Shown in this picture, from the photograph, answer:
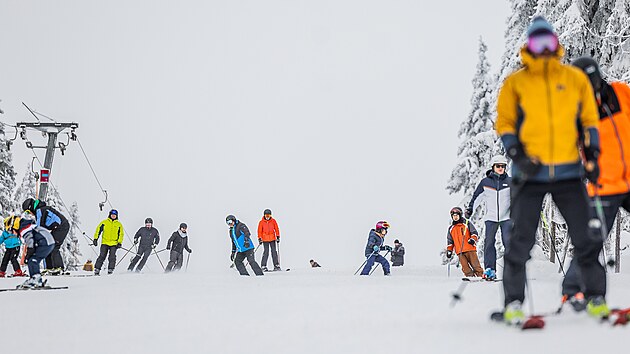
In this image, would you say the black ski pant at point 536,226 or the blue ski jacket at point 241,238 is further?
the blue ski jacket at point 241,238

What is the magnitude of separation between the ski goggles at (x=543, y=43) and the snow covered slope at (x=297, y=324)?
6.59 feet

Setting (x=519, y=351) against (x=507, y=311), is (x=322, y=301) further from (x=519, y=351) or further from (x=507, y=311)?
(x=519, y=351)

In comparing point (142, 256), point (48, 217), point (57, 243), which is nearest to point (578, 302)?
point (48, 217)

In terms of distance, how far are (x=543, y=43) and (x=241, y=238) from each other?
13828mm

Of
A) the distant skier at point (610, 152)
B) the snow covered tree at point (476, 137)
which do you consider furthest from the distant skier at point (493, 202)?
the snow covered tree at point (476, 137)

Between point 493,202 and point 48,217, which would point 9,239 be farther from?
point 493,202

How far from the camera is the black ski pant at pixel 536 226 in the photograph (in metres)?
4.68

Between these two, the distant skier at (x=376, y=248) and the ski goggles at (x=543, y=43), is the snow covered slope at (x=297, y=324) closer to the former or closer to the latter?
the ski goggles at (x=543, y=43)

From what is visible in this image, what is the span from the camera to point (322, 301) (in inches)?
304

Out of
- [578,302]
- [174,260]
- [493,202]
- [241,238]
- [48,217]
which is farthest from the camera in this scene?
[174,260]

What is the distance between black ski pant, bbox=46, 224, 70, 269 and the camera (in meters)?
13.1

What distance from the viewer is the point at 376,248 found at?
708 inches

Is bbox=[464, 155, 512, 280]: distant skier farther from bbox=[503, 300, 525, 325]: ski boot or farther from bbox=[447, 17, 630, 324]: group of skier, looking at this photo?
bbox=[503, 300, 525, 325]: ski boot

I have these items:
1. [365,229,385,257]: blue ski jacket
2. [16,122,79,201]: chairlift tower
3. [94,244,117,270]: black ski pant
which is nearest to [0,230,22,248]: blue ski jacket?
[94,244,117,270]: black ski pant
